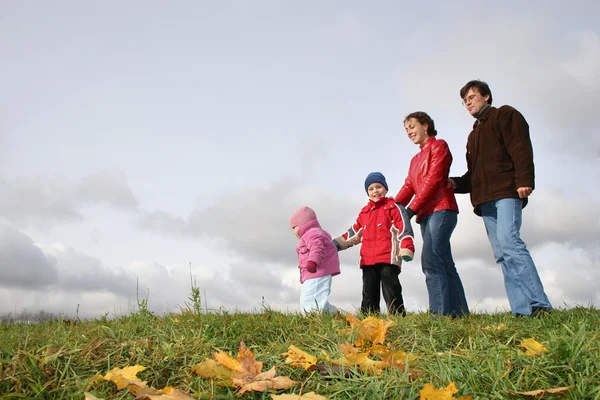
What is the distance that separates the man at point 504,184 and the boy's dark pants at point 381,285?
1.16 m

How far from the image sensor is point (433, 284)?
5.70m

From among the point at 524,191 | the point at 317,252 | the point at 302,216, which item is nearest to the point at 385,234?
the point at 317,252

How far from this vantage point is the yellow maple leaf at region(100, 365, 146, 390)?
8.36 feet

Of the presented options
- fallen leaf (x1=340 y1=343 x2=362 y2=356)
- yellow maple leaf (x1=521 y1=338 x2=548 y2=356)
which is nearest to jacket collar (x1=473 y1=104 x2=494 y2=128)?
yellow maple leaf (x1=521 y1=338 x2=548 y2=356)

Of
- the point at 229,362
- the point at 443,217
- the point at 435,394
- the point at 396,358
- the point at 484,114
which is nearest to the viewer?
the point at 435,394

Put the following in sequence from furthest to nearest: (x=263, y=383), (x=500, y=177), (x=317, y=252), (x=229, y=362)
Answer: (x=317, y=252) < (x=500, y=177) < (x=229, y=362) < (x=263, y=383)

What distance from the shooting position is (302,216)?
709 centimetres

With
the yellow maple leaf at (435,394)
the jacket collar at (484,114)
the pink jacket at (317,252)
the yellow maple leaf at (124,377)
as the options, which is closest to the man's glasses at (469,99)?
the jacket collar at (484,114)

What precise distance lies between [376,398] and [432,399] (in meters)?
0.25

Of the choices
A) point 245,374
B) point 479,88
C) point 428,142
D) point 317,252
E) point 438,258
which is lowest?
point 245,374

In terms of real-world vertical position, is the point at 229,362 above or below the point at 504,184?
below

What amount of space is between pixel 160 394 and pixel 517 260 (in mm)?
4036

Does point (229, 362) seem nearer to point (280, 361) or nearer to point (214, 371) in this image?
point (214, 371)

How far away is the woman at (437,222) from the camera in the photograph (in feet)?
18.6
